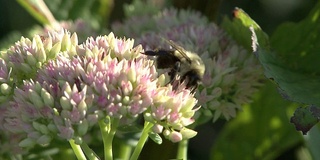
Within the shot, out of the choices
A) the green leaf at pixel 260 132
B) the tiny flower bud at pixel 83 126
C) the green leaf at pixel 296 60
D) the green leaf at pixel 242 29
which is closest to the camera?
the tiny flower bud at pixel 83 126

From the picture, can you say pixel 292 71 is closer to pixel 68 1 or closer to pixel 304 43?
pixel 304 43

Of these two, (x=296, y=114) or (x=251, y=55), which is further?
(x=251, y=55)

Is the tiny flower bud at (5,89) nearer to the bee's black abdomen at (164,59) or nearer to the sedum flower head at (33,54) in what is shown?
the sedum flower head at (33,54)

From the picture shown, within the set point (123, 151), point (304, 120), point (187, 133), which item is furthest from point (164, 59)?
point (123, 151)

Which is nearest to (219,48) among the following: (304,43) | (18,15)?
(304,43)

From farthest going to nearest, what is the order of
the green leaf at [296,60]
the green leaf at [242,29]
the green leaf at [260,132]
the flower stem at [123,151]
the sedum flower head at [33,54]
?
1. the green leaf at [260,132]
2. the flower stem at [123,151]
3. the green leaf at [242,29]
4. the green leaf at [296,60]
5. the sedum flower head at [33,54]

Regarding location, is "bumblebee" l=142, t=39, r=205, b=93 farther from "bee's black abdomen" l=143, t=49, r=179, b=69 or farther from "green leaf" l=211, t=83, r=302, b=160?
"green leaf" l=211, t=83, r=302, b=160

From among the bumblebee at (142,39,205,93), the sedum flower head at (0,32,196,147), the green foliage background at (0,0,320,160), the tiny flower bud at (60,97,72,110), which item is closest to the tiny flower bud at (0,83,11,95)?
the sedum flower head at (0,32,196,147)

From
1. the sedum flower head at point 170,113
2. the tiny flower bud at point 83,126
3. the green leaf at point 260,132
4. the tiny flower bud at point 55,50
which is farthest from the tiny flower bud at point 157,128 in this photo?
the green leaf at point 260,132
